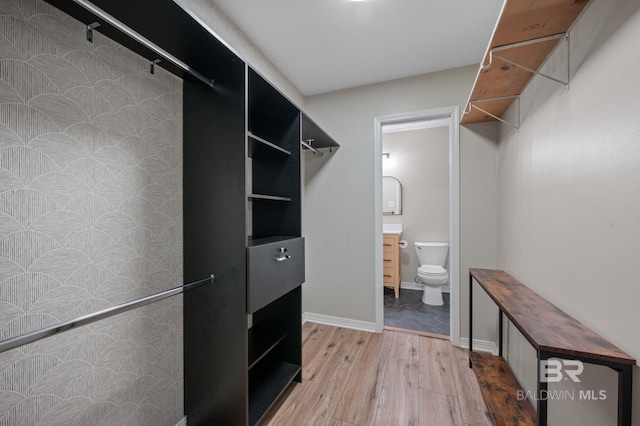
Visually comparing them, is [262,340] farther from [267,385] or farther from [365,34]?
[365,34]

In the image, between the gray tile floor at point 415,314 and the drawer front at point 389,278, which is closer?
the gray tile floor at point 415,314

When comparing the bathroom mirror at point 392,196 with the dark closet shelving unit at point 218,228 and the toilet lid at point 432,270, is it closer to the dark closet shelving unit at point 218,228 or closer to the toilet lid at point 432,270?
the toilet lid at point 432,270

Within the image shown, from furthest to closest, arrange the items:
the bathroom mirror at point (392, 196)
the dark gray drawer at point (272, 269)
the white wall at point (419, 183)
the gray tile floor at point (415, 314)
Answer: the bathroom mirror at point (392, 196) → the white wall at point (419, 183) → the gray tile floor at point (415, 314) → the dark gray drawer at point (272, 269)

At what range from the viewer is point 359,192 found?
264 cm

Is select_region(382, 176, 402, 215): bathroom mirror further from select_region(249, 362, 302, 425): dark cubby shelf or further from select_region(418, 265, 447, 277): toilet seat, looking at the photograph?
select_region(249, 362, 302, 425): dark cubby shelf

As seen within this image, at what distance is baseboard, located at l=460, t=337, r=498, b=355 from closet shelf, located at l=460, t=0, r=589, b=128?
→ 200 cm

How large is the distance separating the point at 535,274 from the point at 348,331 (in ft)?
5.77

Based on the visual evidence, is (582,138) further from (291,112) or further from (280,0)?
(280,0)

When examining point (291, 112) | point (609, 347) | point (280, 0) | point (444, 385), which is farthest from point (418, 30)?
point (444, 385)

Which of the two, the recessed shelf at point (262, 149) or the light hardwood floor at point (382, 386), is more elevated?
the recessed shelf at point (262, 149)

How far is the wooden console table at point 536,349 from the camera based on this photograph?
76 centimetres

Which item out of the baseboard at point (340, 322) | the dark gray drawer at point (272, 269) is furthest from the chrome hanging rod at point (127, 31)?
the baseboard at point (340, 322)

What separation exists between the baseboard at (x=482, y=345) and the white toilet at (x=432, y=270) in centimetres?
104

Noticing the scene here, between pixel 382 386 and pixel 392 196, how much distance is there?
2890mm
